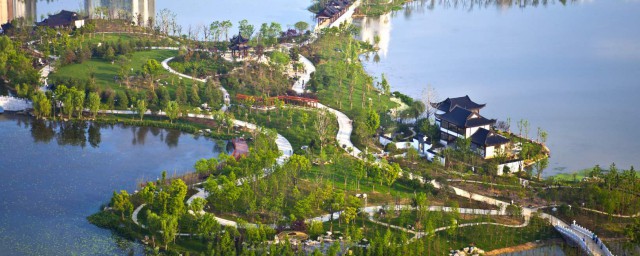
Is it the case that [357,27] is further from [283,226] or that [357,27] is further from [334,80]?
[283,226]

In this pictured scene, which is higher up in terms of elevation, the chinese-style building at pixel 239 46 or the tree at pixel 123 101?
the chinese-style building at pixel 239 46

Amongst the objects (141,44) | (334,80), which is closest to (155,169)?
(334,80)

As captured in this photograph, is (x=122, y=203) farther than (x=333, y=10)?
No

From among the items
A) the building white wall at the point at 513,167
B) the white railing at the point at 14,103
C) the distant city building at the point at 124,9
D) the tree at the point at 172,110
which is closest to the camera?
the building white wall at the point at 513,167

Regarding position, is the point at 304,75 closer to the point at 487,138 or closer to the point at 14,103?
the point at 14,103

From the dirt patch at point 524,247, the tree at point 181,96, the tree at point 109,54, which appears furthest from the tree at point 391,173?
the tree at point 109,54

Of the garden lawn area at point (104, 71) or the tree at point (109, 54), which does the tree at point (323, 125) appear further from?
the tree at point (109, 54)

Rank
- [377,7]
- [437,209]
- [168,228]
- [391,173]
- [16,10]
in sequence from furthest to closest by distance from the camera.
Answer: [377,7]
[16,10]
[391,173]
[437,209]
[168,228]

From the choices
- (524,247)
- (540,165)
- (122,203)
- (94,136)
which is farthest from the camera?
(94,136)

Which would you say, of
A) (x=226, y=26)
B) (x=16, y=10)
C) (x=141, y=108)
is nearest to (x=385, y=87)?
(x=141, y=108)
